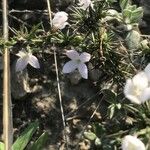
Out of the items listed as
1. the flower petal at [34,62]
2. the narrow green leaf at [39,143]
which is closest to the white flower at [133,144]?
the narrow green leaf at [39,143]

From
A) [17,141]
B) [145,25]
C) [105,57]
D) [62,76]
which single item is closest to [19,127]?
[17,141]

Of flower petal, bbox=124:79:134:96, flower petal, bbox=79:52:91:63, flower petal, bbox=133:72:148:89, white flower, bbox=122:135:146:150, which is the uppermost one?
flower petal, bbox=79:52:91:63

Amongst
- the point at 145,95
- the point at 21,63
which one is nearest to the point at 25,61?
the point at 21,63

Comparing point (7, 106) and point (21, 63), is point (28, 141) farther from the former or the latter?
point (21, 63)

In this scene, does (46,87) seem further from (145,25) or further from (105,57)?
(145,25)

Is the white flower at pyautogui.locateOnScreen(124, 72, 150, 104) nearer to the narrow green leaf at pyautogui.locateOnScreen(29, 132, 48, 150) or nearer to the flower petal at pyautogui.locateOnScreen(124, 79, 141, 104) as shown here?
the flower petal at pyautogui.locateOnScreen(124, 79, 141, 104)

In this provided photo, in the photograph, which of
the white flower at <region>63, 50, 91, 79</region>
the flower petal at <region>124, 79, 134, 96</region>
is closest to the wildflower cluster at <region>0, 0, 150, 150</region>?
the white flower at <region>63, 50, 91, 79</region>
